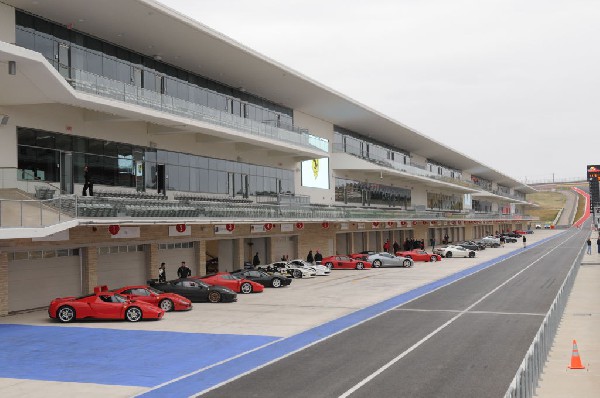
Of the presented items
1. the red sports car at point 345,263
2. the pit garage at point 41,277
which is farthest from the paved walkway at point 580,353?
the red sports car at point 345,263

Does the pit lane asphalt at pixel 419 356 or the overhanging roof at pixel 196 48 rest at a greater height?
the overhanging roof at pixel 196 48

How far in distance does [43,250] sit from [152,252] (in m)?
7.21

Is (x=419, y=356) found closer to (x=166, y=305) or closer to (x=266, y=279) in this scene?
(x=166, y=305)

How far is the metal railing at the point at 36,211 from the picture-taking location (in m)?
20.3

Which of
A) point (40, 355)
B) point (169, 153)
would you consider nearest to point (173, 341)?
point (40, 355)

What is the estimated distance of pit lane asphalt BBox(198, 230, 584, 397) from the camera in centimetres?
1395

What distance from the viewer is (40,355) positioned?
17953 mm

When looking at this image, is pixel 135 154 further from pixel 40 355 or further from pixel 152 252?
pixel 40 355

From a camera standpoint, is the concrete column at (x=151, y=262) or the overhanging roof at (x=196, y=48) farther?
the concrete column at (x=151, y=262)

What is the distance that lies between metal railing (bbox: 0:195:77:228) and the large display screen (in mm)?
32161

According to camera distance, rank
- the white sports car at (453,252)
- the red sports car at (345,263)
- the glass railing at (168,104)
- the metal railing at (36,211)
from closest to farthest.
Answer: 1. the metal railing at (36,211)
2. the glass railing at (168,104)
3. the red sports car at (345,263)
4. the white sports car at (453,252)

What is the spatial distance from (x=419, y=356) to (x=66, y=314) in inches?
526

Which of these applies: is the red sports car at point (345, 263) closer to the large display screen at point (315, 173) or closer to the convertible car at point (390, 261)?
the convertible car at point (390, 261)

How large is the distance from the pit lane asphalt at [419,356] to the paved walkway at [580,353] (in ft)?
2.95
